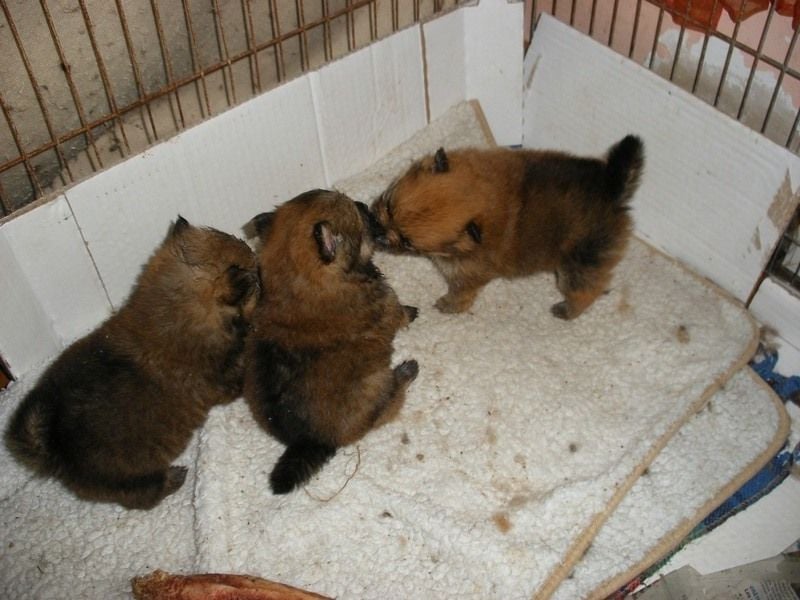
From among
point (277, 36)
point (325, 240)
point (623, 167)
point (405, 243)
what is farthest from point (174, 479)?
point (623, 167)

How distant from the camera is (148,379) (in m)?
2.29

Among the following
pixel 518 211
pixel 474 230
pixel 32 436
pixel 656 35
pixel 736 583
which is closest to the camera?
pixel 32 436

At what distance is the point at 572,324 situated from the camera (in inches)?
118

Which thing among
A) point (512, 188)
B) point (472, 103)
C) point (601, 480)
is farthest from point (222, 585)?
point (472, 103)

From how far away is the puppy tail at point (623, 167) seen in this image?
2588 mm

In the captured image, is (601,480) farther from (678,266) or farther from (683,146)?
(683,146)

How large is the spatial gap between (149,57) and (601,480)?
6.93 feet

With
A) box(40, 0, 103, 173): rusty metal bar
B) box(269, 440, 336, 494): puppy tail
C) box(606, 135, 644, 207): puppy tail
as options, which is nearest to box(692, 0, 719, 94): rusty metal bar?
box(606, 135, 644, 207): puppy tail

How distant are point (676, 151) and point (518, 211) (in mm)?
713

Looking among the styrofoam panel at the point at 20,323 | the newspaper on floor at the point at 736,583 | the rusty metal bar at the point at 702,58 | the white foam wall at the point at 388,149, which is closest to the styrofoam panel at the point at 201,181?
the white foam wall at the point at 388,149

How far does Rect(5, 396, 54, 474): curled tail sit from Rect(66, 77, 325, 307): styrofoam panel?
66 cm

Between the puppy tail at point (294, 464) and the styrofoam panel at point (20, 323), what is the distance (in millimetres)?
956

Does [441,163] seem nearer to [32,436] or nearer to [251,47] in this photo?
[251,47]

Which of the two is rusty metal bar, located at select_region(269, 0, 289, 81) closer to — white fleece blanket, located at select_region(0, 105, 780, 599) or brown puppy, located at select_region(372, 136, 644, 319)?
brown puppy, located at select_region(372, 136, 644, 319)
